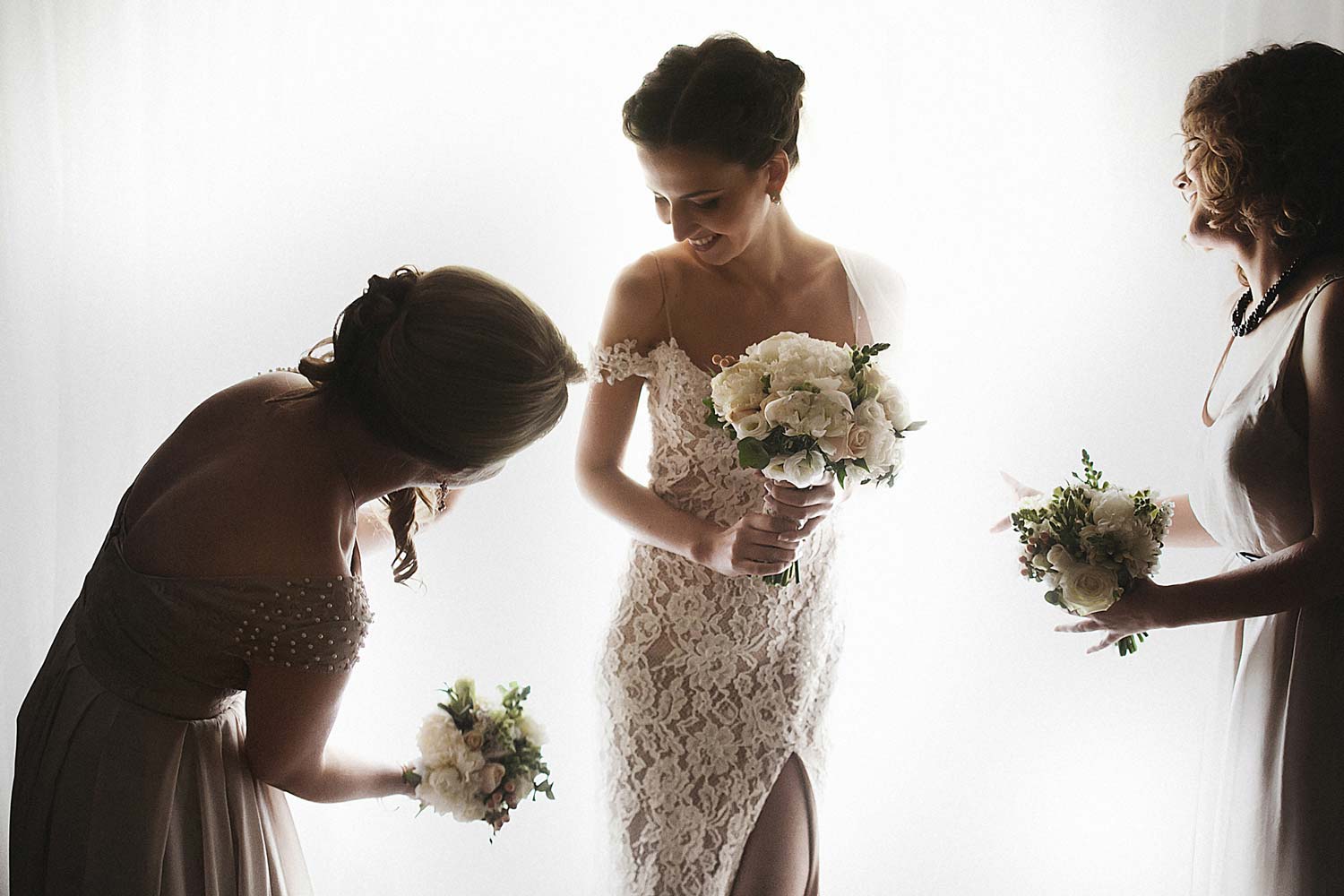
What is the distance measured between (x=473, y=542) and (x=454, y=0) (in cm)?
153

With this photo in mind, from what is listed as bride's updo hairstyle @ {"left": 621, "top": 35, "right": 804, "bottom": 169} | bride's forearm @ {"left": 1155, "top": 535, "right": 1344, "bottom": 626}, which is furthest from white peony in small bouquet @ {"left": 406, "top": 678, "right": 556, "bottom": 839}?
bride's forearm @ {"left": 1155, "top": 535, "right": 1344, "bottom": 626}

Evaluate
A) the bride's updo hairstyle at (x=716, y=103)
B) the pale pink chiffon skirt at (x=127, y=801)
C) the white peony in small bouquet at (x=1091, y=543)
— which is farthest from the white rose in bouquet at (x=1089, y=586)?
the pale pink chiffon skirt at (x=127, y=801)

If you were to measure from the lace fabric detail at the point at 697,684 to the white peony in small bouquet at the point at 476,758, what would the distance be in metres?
0.39

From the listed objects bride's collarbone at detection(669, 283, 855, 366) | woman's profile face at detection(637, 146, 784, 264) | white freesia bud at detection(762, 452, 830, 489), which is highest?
woman's profile face at detection(637, 146, 784, 264)

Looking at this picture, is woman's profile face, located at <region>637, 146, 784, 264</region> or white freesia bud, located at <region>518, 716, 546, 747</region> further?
woman's profile face, located at <region>637, 146, 784, 264</region>

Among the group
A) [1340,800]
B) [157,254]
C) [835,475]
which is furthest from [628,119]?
[1340,800]

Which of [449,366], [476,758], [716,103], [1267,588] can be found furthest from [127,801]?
[1267,588]

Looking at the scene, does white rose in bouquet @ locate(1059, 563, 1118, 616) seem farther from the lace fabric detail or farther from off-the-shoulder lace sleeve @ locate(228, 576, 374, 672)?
off-the-shoulder lace sleeve @ locate(228, 576, 374, 672)

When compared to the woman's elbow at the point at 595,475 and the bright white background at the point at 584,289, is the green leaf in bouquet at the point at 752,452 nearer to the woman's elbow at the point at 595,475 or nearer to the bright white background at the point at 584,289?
the woman's elbow at the point at 595,475

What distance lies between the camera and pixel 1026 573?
7.16ft

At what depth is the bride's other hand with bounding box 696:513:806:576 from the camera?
2088 mm

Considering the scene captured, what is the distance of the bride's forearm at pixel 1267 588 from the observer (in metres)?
1.89

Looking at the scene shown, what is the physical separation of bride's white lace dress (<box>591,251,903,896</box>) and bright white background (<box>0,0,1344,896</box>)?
0.51 metres

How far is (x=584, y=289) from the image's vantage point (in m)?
2.97
